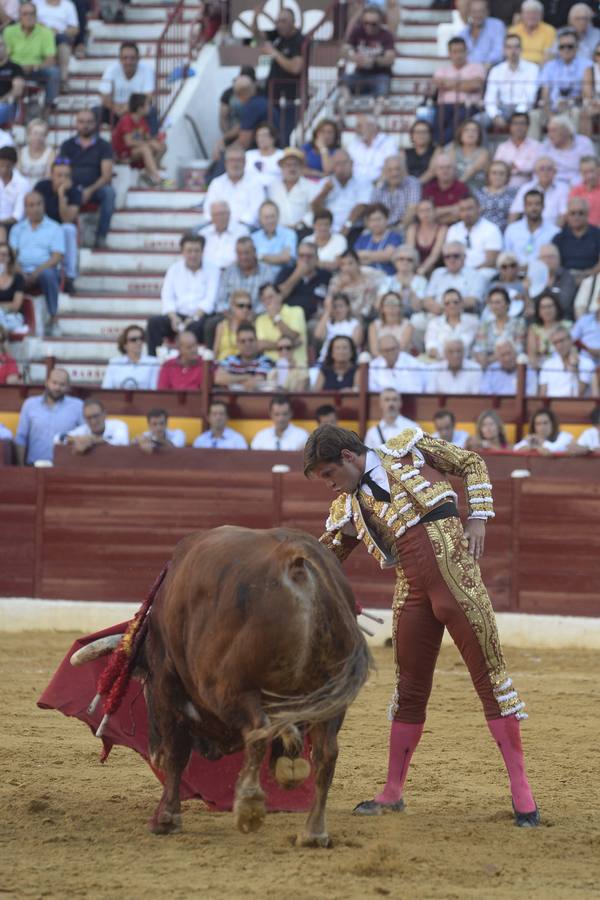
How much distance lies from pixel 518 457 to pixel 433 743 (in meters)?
3.48

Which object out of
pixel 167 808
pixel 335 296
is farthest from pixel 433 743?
pixel 335 296

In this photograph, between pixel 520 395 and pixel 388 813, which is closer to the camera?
pixel 388 813

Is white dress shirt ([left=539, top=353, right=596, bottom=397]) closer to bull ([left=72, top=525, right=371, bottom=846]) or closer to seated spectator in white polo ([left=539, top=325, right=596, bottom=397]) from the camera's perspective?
seated spectator in white polo ([left=539, top=325, right=596, bottom=397])

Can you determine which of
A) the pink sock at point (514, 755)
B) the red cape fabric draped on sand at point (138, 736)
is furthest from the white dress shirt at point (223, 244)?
the pink sock at point (514, 755)

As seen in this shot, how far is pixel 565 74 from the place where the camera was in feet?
40.8

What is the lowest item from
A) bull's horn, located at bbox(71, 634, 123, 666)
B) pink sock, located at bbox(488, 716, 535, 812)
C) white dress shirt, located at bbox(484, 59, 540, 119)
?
pink sock, located at bbox(488, 716, 535, 812)

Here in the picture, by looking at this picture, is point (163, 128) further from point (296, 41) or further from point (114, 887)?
point (114, 887)

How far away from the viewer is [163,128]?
1393cm

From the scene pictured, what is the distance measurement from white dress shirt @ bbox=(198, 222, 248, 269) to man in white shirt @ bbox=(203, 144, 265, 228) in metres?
0.20

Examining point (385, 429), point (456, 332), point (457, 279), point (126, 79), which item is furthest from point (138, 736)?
point (126, 79)

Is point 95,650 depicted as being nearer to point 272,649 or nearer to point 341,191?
point 272,649

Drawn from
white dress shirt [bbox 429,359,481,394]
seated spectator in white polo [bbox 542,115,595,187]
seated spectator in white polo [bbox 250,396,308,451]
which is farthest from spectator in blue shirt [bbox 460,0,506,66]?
seated spectator in white polo [bbox 250,396,308,451]

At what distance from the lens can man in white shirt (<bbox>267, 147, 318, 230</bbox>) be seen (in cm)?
1206

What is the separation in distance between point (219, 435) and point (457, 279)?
203cm
